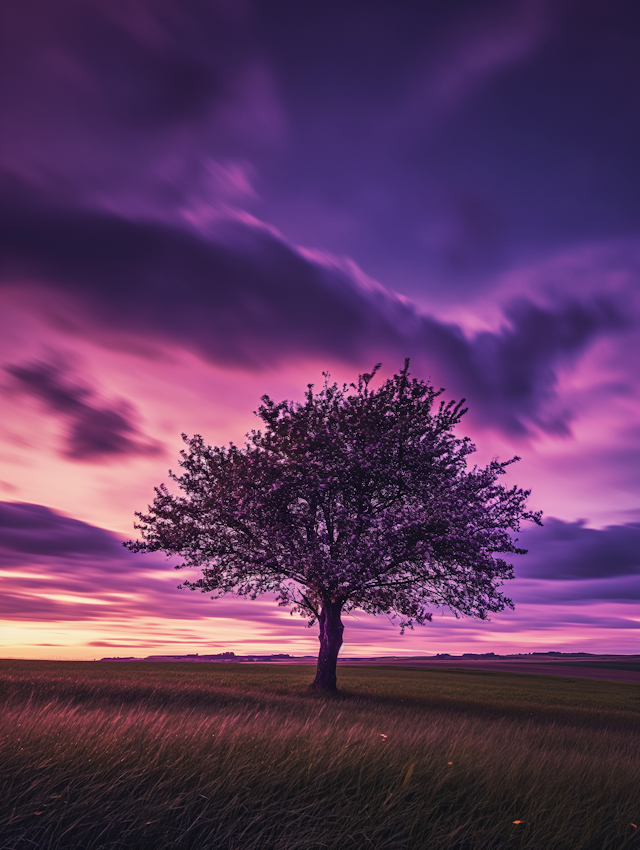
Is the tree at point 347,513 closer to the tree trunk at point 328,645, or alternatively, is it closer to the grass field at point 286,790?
the tree trunk at point 328,645

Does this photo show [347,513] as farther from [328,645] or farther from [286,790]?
[286,790]

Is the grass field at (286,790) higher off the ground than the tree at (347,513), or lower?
lower

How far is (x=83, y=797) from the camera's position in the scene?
7039 millimetres

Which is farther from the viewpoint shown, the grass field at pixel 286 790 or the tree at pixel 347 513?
the tree at pixel 347 513

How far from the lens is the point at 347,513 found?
1153 inches

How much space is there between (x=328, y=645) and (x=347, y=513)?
24.8 ft

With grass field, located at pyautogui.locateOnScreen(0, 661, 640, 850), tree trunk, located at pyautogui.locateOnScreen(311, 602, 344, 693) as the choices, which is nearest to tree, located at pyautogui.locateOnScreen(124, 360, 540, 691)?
tree trunk, located at pyautogui.locateOnScreen(311, 602, 344, 693)

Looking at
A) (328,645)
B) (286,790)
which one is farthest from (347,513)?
(286,790)

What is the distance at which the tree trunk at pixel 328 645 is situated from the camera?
3052 centimetres

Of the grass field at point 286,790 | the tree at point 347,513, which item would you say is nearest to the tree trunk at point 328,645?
the tree at point 347,513

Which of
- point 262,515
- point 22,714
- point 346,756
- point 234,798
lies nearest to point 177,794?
point 234,798

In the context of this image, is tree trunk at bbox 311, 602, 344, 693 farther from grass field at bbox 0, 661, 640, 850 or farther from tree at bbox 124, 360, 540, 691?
grass field at bbox 0, 661, 640, 850

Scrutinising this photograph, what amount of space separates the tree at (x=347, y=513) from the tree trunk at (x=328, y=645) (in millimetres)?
73

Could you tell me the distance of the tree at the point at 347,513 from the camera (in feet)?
91.9
